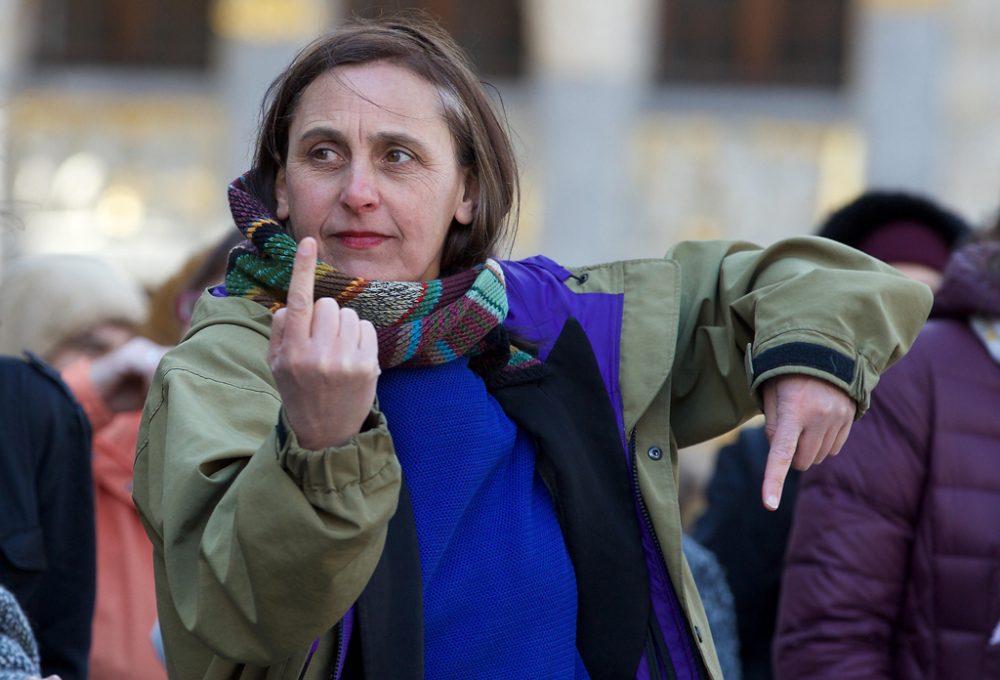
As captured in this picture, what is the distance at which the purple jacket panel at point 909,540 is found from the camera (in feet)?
9.39

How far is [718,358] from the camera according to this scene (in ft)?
7.68

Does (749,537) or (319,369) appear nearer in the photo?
(319,369)

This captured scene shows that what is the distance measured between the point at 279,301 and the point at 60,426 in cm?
116

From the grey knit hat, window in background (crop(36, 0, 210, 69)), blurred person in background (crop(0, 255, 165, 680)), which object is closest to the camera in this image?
blurred person in background (crop(0, 255, 165, 680))

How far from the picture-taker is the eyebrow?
2.17m

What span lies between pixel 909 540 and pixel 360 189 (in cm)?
136

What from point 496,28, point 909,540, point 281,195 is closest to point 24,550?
point 281,195

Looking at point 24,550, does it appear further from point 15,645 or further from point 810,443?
point 810,443

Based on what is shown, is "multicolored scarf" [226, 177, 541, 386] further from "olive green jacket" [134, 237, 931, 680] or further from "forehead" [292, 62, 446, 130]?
"forehead" [292, 62, 446, 130]

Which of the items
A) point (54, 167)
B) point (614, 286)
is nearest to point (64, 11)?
point (54, 167)

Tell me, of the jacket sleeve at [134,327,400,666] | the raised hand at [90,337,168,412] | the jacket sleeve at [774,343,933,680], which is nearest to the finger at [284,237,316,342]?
the jacket sleeve at [134,327,400,666]

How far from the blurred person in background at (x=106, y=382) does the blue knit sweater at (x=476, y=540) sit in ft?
4.60

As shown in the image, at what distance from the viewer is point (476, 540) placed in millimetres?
2084

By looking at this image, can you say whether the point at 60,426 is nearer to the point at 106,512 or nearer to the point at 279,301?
the point at 106,512
